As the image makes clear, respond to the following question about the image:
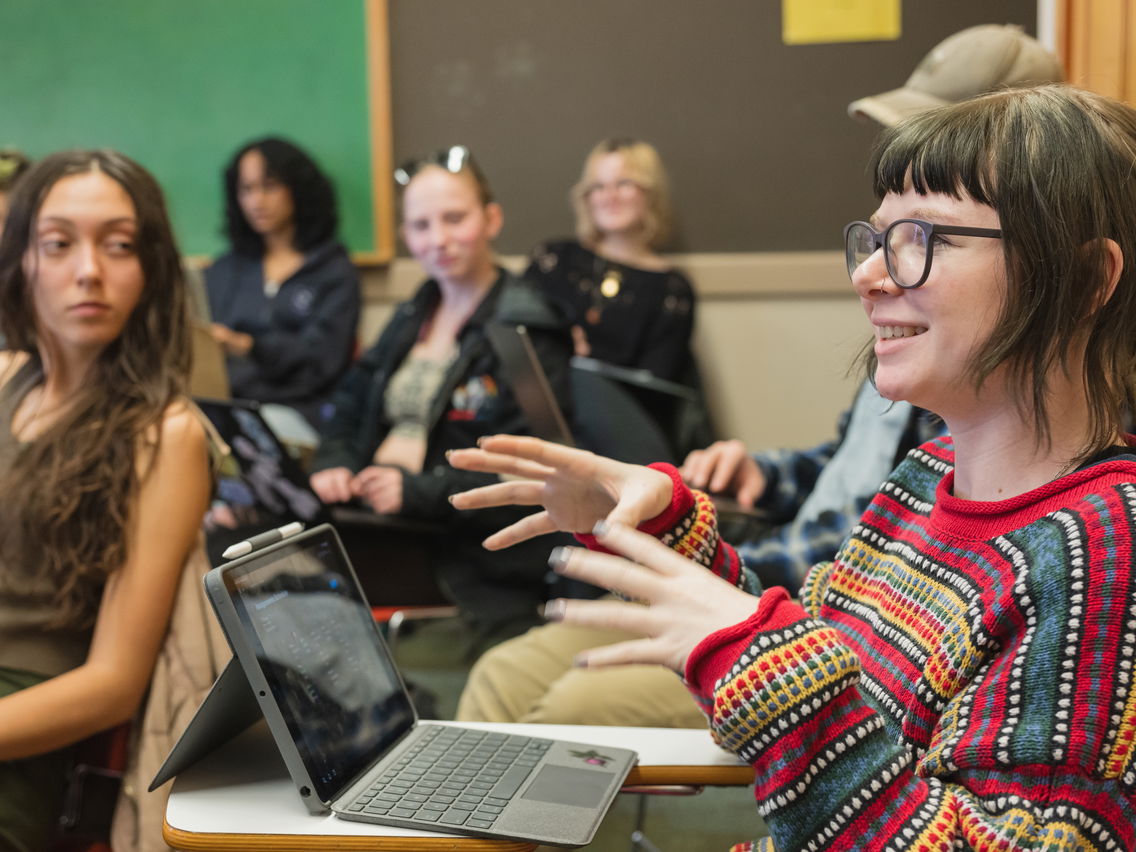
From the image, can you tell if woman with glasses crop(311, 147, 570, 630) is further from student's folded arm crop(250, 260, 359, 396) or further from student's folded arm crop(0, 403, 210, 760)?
student's folded arm crop(0, 403, 210, 760)

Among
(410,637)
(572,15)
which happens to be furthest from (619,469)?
(572,15)

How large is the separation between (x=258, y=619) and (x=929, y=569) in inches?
22.3

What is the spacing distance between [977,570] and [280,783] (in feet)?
1.99

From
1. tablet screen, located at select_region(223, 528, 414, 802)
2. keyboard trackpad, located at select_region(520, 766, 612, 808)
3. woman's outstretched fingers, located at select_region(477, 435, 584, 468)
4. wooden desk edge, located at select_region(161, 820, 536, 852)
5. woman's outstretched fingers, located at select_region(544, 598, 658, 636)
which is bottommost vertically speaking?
keyboard trackpad, located at select_region(520, 766, 612, 808)

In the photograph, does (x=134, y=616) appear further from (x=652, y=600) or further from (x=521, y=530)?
(x=652, y=600)

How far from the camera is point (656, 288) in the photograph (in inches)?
133

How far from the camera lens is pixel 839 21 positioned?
11.1ft

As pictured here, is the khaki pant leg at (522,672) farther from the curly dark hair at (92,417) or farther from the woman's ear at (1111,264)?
the woman's ear at (1111,264)

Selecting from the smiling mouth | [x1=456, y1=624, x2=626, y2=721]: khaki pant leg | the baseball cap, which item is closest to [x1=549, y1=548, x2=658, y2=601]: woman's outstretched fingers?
the smiling mouth

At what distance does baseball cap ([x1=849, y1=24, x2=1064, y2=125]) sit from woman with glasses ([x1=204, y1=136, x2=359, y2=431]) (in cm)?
203

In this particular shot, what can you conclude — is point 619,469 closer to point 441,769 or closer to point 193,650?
point 441,769

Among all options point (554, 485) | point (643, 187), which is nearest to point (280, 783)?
point (554, 485)

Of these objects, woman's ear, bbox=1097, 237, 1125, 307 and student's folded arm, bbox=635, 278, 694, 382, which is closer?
woman's ear, bbox=1097, 237, 1125, 307

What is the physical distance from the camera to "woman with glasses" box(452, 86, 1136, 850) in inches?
30.2
